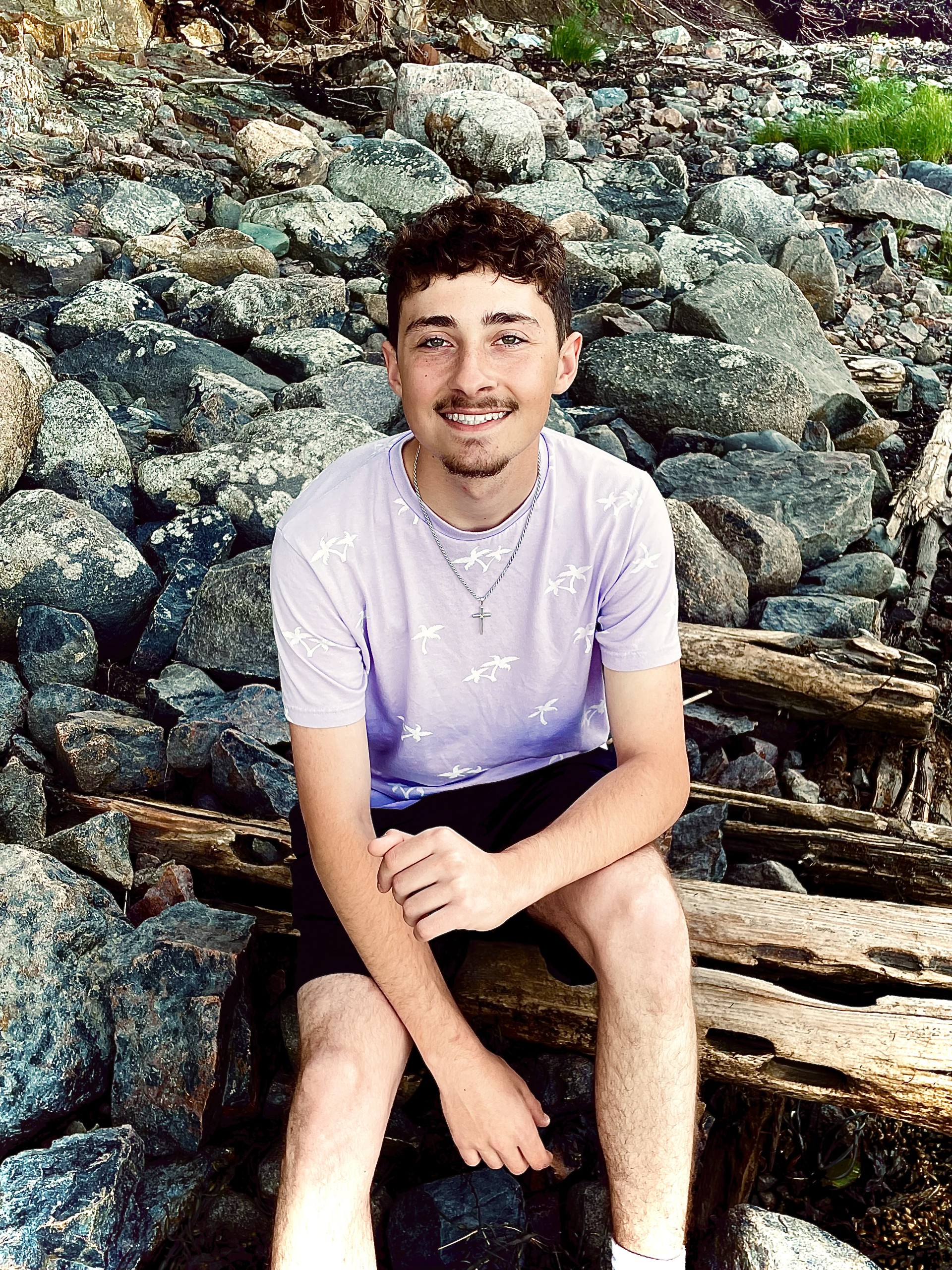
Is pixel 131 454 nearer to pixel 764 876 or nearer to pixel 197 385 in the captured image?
pixel 197 385

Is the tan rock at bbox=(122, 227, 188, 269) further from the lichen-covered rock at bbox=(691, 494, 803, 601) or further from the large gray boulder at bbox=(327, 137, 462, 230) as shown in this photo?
the lichen-covered rock at bbox=(691, 494, 803, 601)

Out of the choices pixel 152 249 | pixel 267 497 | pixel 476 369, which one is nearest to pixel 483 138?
pixel 152 249

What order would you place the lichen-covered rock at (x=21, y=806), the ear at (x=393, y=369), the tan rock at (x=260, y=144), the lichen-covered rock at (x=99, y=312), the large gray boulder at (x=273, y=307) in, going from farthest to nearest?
the tan rock at (x=260, y=144) < the large gray boulder at (x=273, y=307) < the lichen-covered rock at (x=99, y=312) < the lichen-covered rock at (x=21, y=806) < the ear at (x=393, y=369)

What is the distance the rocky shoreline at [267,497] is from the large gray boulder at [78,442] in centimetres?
1

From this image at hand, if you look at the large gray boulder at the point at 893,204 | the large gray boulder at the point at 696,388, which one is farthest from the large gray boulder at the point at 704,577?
the large gray boulder at the point at 893,204

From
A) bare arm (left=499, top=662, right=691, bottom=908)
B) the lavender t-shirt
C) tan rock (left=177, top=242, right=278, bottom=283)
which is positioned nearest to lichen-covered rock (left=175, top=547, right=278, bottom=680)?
the lavender t-shirt

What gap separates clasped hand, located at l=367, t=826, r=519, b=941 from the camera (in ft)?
6.80

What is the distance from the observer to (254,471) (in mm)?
4633

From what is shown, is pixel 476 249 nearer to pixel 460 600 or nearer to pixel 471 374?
pixel 471 374

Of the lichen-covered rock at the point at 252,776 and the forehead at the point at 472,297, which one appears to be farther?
Answer: the lichen-covered rock at the point at 252,776

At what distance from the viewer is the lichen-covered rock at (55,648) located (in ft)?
12.7

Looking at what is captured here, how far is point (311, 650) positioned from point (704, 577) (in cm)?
226

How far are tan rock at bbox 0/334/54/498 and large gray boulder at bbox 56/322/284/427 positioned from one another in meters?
0.73

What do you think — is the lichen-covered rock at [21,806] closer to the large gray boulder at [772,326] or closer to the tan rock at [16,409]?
the tan rock at [16,409]
